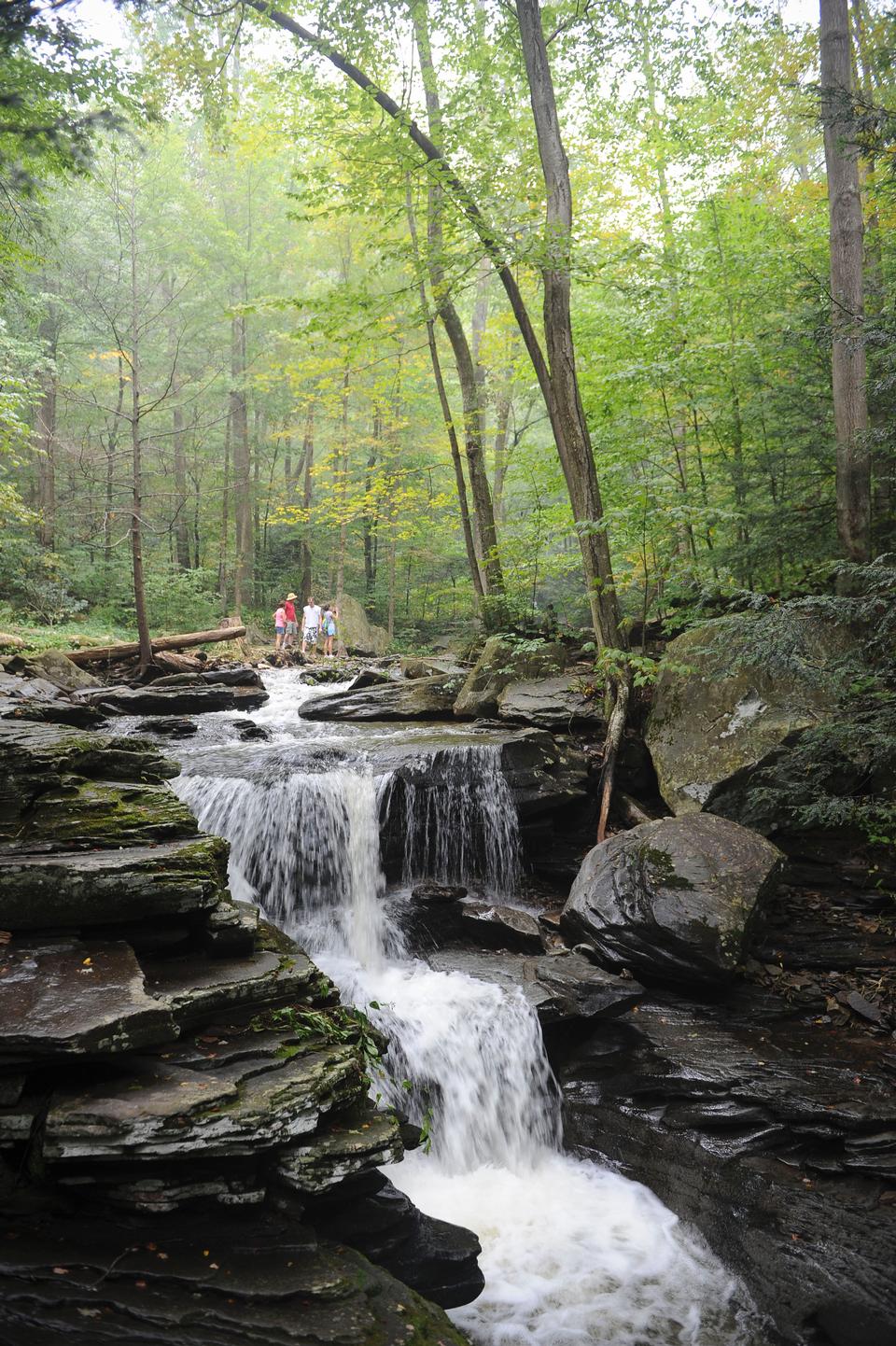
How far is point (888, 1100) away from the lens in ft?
16.0

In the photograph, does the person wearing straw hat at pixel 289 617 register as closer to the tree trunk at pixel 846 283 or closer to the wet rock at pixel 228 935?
the tree trunk at pixel 846 283

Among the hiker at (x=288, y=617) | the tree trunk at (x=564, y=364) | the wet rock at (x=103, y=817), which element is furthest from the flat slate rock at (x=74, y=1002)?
the hiker at (x=288, y=617)

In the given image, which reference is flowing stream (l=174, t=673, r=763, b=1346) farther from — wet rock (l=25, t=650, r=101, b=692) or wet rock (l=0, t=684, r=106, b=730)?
wet rock (l=25, t=650, r=101, b=692)

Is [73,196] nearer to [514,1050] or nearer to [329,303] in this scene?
[329,303]

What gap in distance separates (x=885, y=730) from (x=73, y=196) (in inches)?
1012

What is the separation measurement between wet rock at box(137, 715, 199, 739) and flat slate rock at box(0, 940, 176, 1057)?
21.9 ft

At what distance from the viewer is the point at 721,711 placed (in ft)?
24.9

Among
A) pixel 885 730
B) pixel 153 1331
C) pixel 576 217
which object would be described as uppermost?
pixel 576 217

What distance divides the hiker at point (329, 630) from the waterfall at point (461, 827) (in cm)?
1167

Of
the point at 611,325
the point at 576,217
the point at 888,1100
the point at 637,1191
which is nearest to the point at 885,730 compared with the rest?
the point at 888,1100

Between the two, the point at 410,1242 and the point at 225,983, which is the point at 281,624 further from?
the point at 410,1242

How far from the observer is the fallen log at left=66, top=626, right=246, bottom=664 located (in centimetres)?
1436

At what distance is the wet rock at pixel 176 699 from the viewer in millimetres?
11398

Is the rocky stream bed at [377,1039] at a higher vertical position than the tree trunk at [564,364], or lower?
lower
